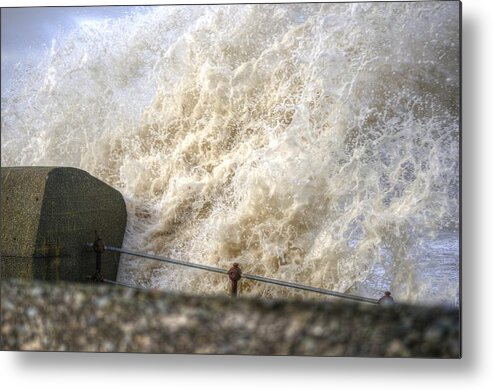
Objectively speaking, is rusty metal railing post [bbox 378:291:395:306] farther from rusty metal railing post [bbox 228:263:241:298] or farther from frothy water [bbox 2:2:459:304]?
rusty metal railing post [bbox 228:263:241:298]

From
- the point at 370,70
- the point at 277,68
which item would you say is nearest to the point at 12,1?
the point at 277,68

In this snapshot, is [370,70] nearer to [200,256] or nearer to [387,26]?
[387,26]

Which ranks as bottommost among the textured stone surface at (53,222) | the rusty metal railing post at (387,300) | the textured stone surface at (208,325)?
the textured stone surface at (208,325)

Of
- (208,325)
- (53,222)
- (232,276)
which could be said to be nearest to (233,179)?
(232,276)

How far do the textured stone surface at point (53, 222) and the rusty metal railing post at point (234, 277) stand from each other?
1.46 ft

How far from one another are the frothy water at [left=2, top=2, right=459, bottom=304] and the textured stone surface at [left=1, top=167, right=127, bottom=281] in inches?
2.8

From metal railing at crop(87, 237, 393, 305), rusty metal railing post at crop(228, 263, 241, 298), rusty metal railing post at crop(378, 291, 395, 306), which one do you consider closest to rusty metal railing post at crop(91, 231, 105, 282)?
metal railing at crop(87, 237, 393, 305)

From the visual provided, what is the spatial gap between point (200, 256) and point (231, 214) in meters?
0.19

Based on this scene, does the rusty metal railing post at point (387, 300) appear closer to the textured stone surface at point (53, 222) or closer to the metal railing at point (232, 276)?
the metal railing at point (232, 276)

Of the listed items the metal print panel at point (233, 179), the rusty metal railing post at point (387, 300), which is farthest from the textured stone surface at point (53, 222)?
the rusty metal railing post at point (387, 300)

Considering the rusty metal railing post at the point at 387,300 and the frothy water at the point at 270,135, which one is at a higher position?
the frothy water at the point at 270,135

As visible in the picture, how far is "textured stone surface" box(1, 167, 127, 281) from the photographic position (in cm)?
288

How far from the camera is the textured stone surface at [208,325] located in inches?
111

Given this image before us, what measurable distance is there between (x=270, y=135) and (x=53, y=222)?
84cm
